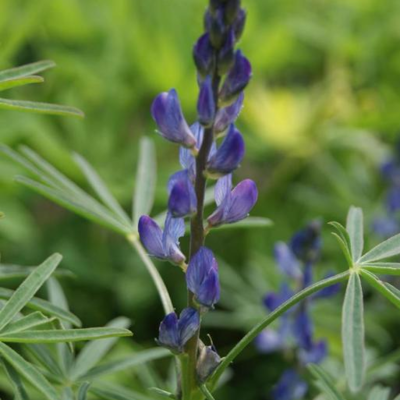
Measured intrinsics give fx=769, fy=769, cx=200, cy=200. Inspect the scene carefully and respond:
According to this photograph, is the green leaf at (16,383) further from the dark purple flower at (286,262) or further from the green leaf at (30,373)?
the dark purple flower at (286,262)

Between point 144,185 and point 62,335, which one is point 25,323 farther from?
point 144,185

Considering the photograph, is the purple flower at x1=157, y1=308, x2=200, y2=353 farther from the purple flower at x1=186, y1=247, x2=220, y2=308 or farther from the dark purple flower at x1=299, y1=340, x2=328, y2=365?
the dark purple flower at x1=299, y1=340, x2=328, y2=365

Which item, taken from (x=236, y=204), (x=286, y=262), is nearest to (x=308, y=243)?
(x=286, y=262)

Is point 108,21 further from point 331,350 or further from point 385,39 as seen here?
point 331,350

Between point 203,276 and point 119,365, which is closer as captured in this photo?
point 203,276

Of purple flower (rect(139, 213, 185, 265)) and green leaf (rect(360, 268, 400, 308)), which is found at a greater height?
purple flower (rect(139, 213, 185, 265))

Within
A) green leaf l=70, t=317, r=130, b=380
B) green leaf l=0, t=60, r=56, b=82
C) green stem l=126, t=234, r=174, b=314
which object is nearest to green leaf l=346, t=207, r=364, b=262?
green stem l=126, t=234, r=174, b=314

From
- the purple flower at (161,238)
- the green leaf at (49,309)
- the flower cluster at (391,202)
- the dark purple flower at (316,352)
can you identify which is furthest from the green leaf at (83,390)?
the flower cluster at (391,202)
